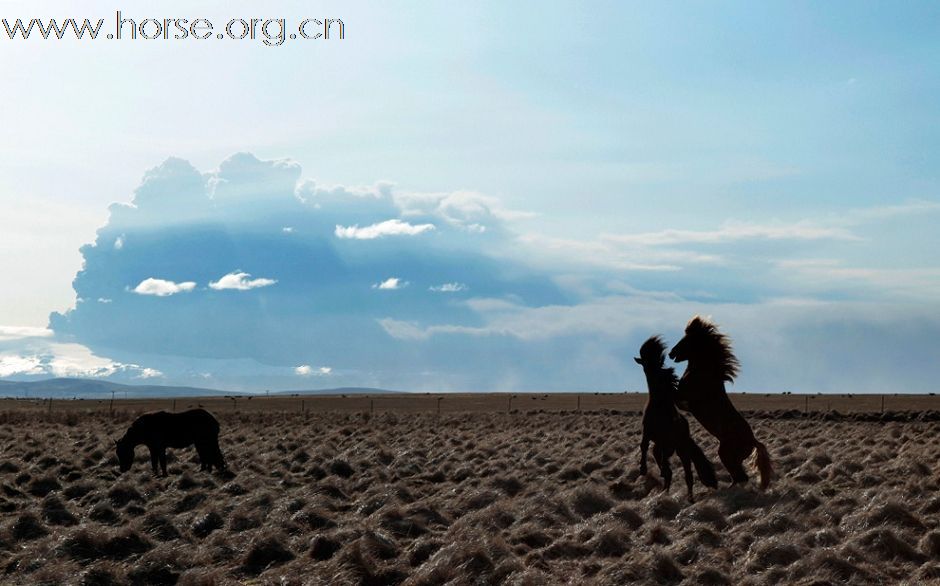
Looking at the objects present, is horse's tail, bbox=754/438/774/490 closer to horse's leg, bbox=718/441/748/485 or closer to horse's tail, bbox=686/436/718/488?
horse's leg, bbox=718/441/748/485

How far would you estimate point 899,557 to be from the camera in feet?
Answer: 34.7

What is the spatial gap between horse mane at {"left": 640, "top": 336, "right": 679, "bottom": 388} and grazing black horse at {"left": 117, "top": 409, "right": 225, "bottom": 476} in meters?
9.99

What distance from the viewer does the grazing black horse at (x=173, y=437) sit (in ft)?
65.1

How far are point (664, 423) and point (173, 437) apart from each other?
11321 mm

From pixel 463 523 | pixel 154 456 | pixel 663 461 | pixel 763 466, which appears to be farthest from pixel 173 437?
pixel 763 466

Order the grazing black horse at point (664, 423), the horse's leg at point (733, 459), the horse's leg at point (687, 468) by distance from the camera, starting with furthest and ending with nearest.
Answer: the horse's leg at point (733, 459), the grazing black horse at point (664, 423), the horse's leg at point (687, 468)

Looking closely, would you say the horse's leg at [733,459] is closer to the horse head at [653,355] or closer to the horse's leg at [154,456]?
the horse head at [653,355]

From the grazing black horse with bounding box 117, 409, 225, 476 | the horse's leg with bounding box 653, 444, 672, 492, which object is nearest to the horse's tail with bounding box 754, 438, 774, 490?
the horse's leg with bounding box 653, 444, 672, 492

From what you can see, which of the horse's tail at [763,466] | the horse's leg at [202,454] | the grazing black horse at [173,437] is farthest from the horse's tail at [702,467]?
the horse's leg at [202,454]

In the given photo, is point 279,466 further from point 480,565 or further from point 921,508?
point 921,508

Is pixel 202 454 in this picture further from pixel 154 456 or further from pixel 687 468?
pixel 687 468

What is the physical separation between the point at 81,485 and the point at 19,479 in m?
2.33

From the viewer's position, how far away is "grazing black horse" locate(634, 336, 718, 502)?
1438 centimetres

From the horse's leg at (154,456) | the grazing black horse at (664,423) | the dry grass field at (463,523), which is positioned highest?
the grazing black horse at (664,423)
